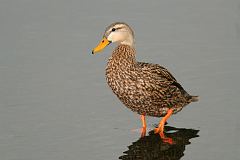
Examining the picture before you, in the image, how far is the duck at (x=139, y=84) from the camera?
7520mm

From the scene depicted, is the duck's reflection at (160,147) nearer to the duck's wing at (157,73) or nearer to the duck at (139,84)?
the duck at (139,84)

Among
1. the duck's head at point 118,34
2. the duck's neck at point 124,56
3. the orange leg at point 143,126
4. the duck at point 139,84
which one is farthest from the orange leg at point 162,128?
the duck's head at point 118,34

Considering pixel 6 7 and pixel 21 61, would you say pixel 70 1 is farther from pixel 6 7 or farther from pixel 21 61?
pixel 21 61

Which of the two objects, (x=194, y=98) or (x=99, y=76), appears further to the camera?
(x=99, y=76)

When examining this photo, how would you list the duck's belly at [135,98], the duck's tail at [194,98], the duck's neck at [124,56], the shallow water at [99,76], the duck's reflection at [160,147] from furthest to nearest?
the duck's tail at [194,98], the duck's neck at [124,56], the duck's belly at [135,98], the shallow water at [99,76], the duck's reflection at [160,147]

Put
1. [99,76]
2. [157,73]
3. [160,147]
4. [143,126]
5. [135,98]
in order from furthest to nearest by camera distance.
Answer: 1. [99,76]
2. [157,73]
3. [143,126]
4. [135,98]
5. [160,147]

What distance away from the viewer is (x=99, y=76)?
31.0 feet

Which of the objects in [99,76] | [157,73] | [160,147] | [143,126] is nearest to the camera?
[160,147]

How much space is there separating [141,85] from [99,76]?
6.57 ft

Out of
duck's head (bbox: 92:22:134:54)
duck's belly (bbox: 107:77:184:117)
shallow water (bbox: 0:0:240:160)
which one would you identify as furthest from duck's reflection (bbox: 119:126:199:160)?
duck's head (bbox: 92:22:134:54)

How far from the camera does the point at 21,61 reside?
399 inches

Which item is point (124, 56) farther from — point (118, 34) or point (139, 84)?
point (139, 84)

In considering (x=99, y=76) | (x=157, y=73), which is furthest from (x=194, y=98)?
(x=99, y=76)

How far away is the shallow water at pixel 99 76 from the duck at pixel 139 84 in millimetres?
216
